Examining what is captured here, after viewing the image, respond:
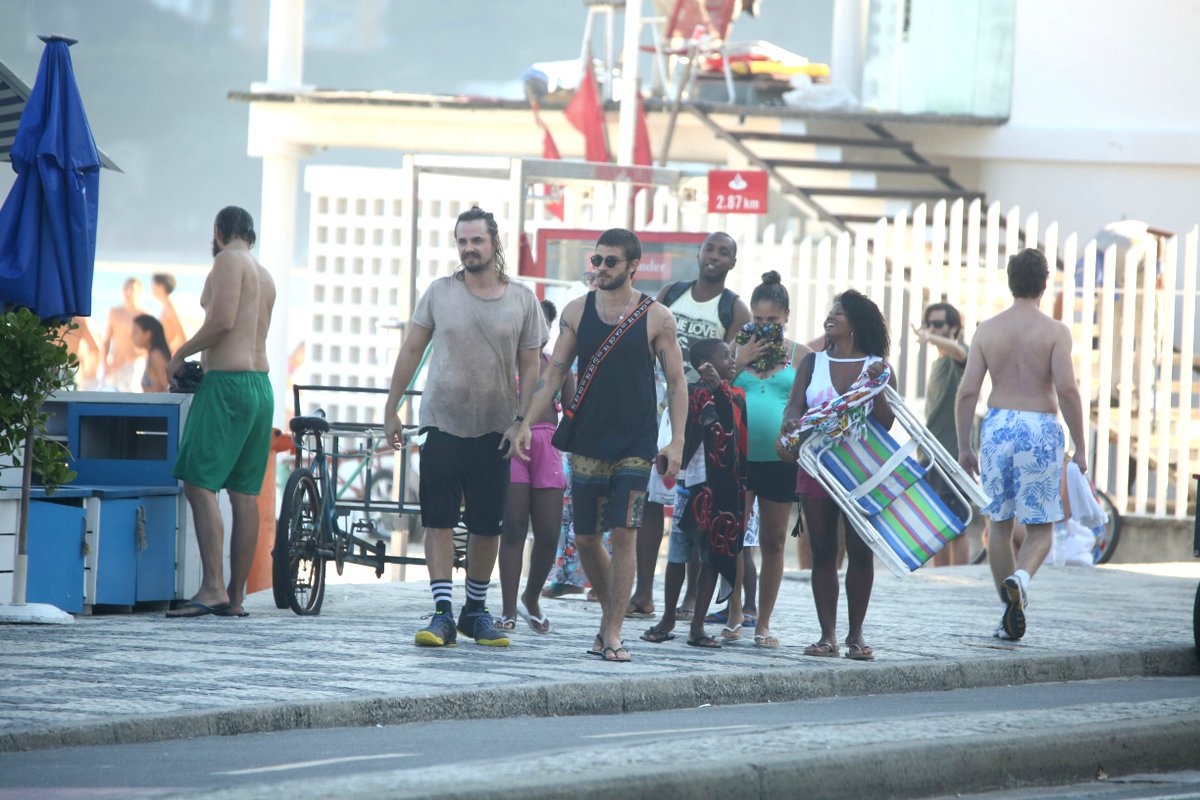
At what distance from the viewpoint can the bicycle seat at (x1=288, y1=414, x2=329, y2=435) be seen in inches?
383

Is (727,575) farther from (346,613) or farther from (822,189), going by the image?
(822,189)

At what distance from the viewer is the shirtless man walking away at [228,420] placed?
31.0ft

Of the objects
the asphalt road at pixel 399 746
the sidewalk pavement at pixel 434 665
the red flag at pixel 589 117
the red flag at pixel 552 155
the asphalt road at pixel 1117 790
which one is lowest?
the asphalt road at pixel 1117 790

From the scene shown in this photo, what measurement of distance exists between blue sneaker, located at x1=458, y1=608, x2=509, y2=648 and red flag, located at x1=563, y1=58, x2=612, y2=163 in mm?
11465

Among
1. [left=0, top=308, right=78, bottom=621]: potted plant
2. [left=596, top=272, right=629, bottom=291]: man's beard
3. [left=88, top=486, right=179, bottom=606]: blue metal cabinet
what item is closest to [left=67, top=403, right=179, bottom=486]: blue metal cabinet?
[left=88, top=486, right=179, bottom=606]: blue metal cabinet

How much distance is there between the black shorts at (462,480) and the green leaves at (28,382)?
5.67 feet

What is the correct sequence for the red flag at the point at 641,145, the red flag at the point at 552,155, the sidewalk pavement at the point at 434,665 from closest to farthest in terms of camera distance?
the sidewalk pavement at the point at 434,665 → the red flag at the point at 552,155 → the red flag at the point at 641,145

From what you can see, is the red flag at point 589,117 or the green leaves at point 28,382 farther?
the red flag at point 589,117

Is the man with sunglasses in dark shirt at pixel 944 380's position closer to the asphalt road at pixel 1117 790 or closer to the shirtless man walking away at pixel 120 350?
the asphalt road at pixel 1117 790

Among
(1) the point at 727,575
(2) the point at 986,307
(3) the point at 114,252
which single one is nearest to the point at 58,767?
(1) the point at 727,575

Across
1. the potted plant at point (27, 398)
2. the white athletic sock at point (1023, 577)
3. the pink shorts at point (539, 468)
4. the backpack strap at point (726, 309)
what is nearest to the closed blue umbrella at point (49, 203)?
the potted plant at point (27, 398)

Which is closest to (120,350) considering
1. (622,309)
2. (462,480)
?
(462,480)

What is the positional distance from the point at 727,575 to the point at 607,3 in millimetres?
12059

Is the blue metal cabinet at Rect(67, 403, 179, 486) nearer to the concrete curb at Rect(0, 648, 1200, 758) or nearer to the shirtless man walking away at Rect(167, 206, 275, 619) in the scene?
the shirtless man walking away at Rect(167, 206, 275, 619)
